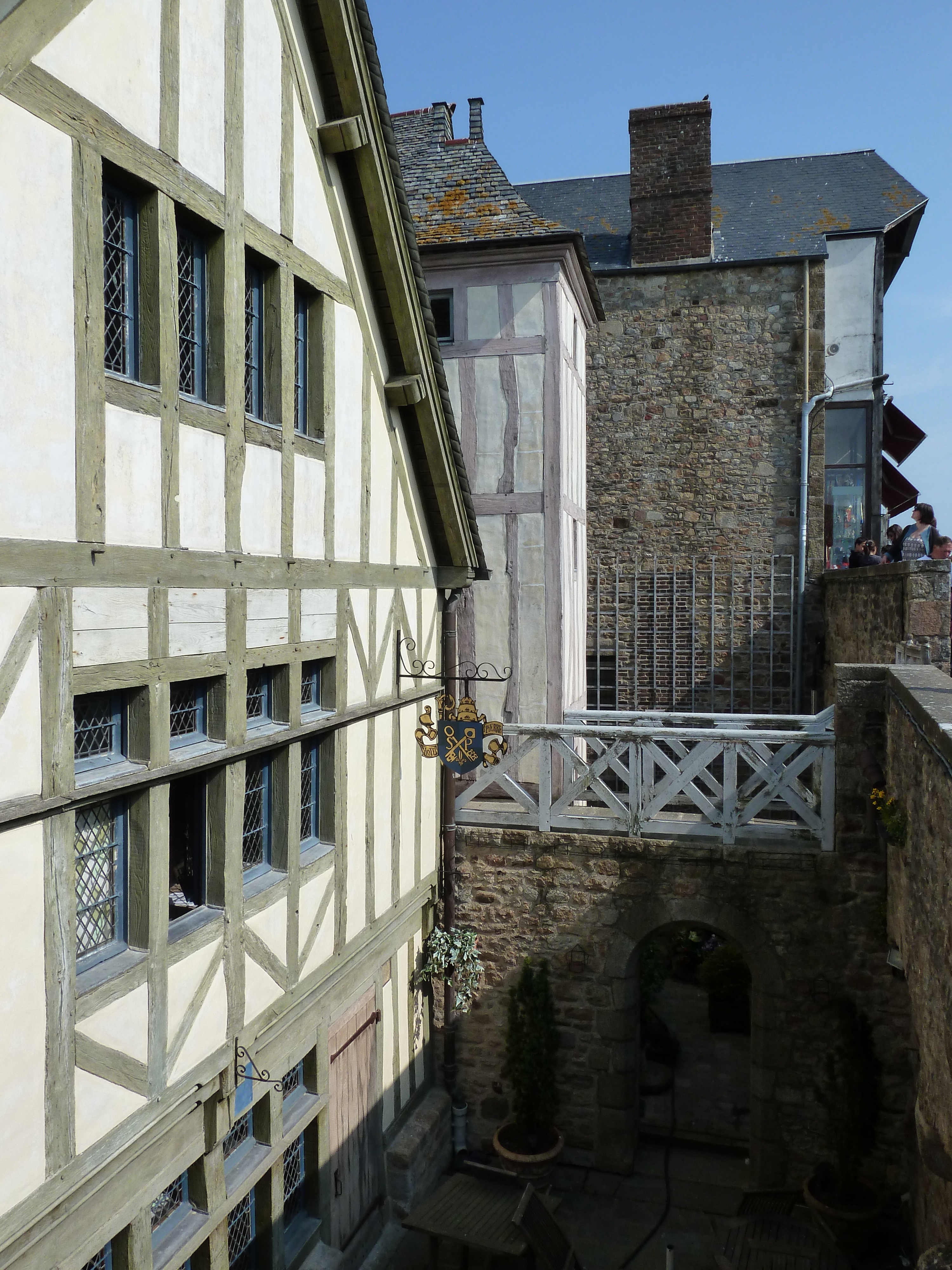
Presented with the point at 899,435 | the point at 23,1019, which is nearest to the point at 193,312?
the point at 23,1019

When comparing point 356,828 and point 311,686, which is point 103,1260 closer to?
point 356,828

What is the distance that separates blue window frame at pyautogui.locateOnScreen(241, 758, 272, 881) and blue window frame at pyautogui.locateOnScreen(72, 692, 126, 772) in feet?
3.75

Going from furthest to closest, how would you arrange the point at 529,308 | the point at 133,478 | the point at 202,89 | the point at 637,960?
the point at 529,308 → the point at 637,960 → the point at 202,89 → the point at 133,478

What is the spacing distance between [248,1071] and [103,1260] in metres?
1.12

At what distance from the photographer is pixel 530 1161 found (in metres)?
7.91

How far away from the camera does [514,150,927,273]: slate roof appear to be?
13.5 m

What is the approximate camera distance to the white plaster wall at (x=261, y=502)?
5023mm

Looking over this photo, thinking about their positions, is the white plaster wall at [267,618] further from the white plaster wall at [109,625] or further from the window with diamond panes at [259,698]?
the white plaster wall at [109,625]

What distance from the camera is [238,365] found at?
487 cm

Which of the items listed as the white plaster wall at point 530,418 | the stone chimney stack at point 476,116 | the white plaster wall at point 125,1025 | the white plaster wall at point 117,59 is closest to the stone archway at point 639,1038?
the white plaster wall at point 530,418

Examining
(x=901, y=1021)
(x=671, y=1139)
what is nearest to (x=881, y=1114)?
(x=901, y=1021)

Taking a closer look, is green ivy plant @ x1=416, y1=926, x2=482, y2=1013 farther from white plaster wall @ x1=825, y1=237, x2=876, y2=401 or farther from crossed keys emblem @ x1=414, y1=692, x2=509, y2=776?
white plaster wall @ x1=825, y1=237, x2=876, y2=401

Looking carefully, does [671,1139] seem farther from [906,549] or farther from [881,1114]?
[906,549]

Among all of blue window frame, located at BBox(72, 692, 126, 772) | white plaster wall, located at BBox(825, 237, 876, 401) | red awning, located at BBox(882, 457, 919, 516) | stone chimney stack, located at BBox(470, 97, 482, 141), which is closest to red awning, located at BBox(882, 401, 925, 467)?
red awning, located at BBox(882, 457, 919, 516)
